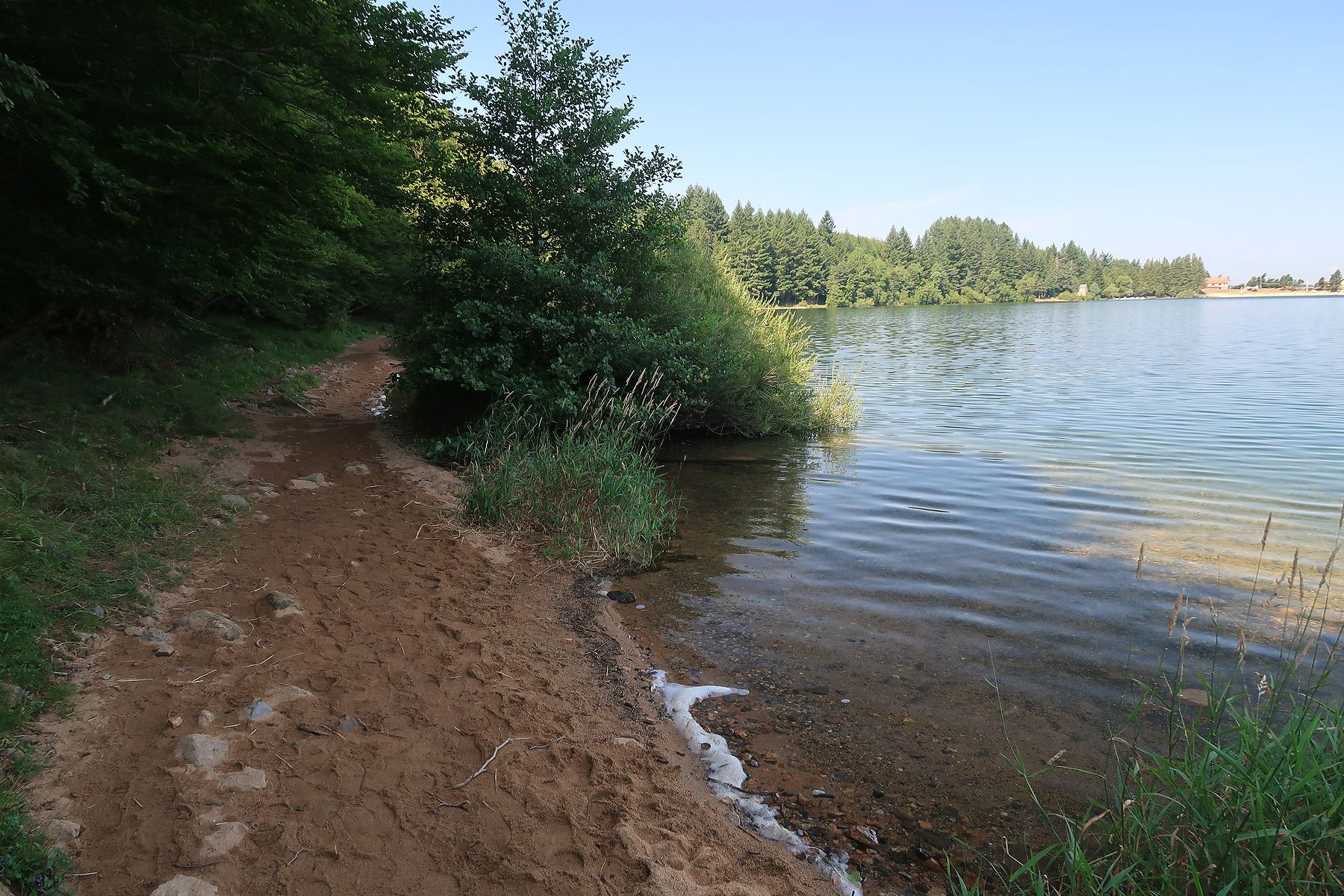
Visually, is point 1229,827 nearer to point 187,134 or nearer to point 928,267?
point 187,134

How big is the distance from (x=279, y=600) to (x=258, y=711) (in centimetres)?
152

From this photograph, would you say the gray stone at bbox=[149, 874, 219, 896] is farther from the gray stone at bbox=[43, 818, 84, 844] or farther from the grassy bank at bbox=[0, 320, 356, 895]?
the gray stone at bbox=[43, 818, 84, 844]

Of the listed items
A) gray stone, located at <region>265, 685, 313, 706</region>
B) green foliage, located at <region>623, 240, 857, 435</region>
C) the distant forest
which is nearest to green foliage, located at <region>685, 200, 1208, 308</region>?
the distant forest

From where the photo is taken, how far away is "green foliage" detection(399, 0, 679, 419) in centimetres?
1089

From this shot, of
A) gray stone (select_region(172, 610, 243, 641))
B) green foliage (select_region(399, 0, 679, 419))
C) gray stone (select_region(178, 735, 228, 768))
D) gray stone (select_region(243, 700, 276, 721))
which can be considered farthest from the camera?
green foliage (select_region(399, 0, 679, 419))

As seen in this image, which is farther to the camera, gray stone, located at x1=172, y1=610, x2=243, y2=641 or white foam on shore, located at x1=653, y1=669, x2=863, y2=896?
gray stone, located at x1=172, y1=610, x2=243, y2=641

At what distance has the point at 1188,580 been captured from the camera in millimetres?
7098

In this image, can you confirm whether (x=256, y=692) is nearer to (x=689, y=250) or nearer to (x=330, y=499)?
(x=330, y=499)

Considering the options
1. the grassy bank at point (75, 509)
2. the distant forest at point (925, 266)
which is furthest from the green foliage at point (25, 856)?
the distant forest at point (925, 266)

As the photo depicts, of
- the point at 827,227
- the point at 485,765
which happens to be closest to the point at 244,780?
the point at 485,765

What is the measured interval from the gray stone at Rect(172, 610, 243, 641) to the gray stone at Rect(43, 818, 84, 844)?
184cm

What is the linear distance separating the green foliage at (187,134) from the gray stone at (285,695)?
13.3 feet

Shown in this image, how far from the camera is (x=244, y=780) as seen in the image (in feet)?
11.4

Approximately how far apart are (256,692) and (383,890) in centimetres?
178
